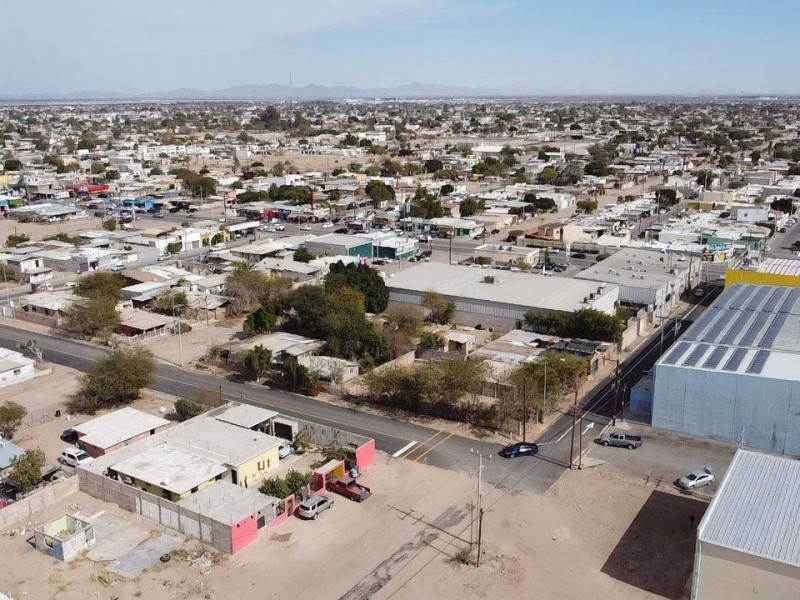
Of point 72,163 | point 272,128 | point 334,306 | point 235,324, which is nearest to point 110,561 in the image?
point 334,306

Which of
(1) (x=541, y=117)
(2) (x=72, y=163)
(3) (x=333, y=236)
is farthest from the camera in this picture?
(1) (x=541, y=117)

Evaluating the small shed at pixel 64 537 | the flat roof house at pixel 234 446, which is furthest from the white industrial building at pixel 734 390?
the small shed at pixel 64 537

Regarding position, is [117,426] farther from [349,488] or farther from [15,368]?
[349,488]

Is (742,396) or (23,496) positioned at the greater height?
(742,396)

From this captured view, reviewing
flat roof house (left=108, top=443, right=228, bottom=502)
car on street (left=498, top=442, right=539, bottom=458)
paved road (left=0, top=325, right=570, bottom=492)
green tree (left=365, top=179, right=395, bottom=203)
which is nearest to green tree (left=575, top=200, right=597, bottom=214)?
green tree (left=365, top=179, right=395, bottom=203)

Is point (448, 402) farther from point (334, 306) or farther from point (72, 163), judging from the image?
point (72, 163)

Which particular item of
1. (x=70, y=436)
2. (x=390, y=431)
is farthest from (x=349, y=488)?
(x=70, y=436)

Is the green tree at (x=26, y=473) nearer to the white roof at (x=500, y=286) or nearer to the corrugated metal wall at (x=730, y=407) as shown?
the corrugated metal wall at (x=730, y=407)
